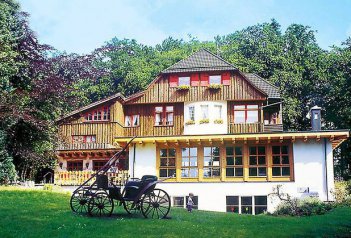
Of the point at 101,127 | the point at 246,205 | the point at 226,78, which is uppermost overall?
the point at 226,78

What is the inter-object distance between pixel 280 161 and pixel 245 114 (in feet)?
29.3

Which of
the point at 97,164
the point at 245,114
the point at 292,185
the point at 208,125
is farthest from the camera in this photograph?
the point at 97,164

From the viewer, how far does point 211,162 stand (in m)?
29.9

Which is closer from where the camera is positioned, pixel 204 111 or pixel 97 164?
pixel 204 111

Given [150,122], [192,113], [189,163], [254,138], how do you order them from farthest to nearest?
[150,122], [192,113], [189,163], [254,138]

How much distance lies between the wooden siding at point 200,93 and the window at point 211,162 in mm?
8160

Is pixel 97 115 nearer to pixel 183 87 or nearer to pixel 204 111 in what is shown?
pixel 183 87

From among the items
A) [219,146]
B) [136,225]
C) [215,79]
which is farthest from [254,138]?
[136,225]

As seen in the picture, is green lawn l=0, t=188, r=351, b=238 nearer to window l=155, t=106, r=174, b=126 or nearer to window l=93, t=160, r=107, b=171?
window l=155, t=106, r=174, b=126

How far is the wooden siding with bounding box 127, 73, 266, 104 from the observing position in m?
37.1

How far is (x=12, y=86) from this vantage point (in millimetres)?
31703

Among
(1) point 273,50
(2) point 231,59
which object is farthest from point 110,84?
(1) point 273,50

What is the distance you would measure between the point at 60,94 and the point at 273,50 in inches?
1190

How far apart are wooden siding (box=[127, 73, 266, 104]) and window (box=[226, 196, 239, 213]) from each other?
10355 mm
